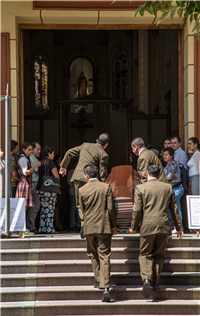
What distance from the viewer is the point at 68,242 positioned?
23.3 ft

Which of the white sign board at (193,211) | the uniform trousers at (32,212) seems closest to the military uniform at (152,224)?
the white sign board at (193,211)

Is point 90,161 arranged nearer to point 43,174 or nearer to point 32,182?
point 32,182

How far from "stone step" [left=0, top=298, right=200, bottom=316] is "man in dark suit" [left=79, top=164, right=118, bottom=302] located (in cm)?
16

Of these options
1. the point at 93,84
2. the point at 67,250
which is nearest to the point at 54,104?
the point at 93,84

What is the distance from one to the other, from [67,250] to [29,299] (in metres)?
1.00

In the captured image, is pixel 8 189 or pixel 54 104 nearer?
pixel 8 189

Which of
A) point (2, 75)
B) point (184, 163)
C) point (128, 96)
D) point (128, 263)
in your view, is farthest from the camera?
point (128, 96)

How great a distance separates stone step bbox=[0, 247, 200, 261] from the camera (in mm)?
6867

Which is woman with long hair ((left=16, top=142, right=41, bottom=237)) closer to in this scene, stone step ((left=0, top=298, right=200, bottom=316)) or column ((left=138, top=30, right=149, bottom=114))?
stone step ((left=0, top=298, right=200, bottom=316))

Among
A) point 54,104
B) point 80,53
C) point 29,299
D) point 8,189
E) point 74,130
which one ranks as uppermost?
point 80,53

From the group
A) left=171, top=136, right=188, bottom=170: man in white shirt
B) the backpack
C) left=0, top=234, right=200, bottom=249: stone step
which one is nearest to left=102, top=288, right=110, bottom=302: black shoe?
left=0, top=234, right=200, bottom=249: stone step

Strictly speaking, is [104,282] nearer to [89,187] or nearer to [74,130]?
[89,187]

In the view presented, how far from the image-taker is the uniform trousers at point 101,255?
19.5 ft

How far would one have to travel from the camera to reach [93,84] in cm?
2272
